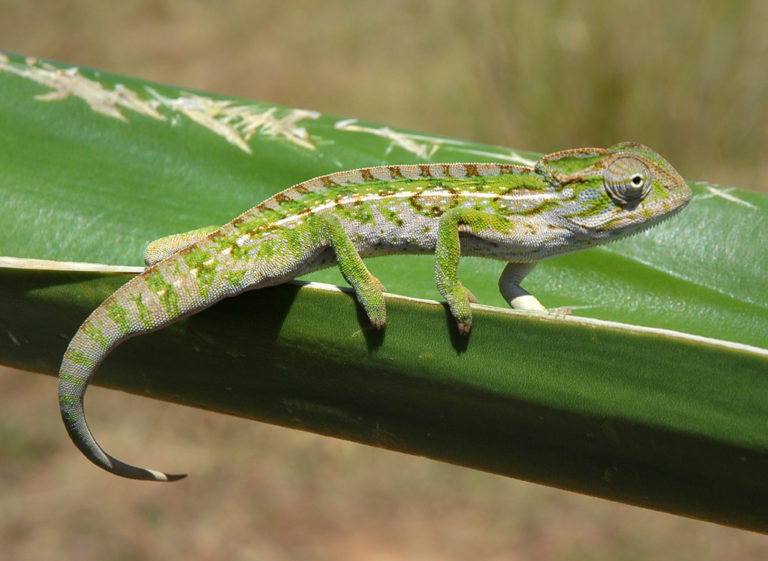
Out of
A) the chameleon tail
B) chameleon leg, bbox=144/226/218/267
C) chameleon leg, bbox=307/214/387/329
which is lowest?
the chameleon tail

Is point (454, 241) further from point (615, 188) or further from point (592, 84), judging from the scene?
point (592, 84)

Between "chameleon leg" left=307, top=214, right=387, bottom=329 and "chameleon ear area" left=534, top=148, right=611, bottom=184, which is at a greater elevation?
"chameleon ear area" left=534, top=148, right=611, bottom=184

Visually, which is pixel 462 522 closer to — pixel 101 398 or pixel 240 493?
pixel 240 493

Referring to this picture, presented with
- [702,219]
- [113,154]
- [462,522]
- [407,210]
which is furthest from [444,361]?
[462,522]

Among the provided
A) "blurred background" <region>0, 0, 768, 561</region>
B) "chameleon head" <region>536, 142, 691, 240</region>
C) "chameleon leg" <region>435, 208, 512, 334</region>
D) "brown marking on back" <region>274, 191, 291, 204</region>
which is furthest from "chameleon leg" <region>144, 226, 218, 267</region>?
"blurred background" <region>0, 0, 768, 561</region>

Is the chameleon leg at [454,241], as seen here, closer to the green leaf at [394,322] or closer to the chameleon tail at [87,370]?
the green leaf at [394,322]

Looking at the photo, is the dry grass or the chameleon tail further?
the dry grass

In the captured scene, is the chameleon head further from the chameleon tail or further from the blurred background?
the blurred background

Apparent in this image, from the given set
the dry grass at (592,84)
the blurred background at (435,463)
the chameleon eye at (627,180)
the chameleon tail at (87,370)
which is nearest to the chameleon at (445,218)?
the chameleon eye at (627,180)
